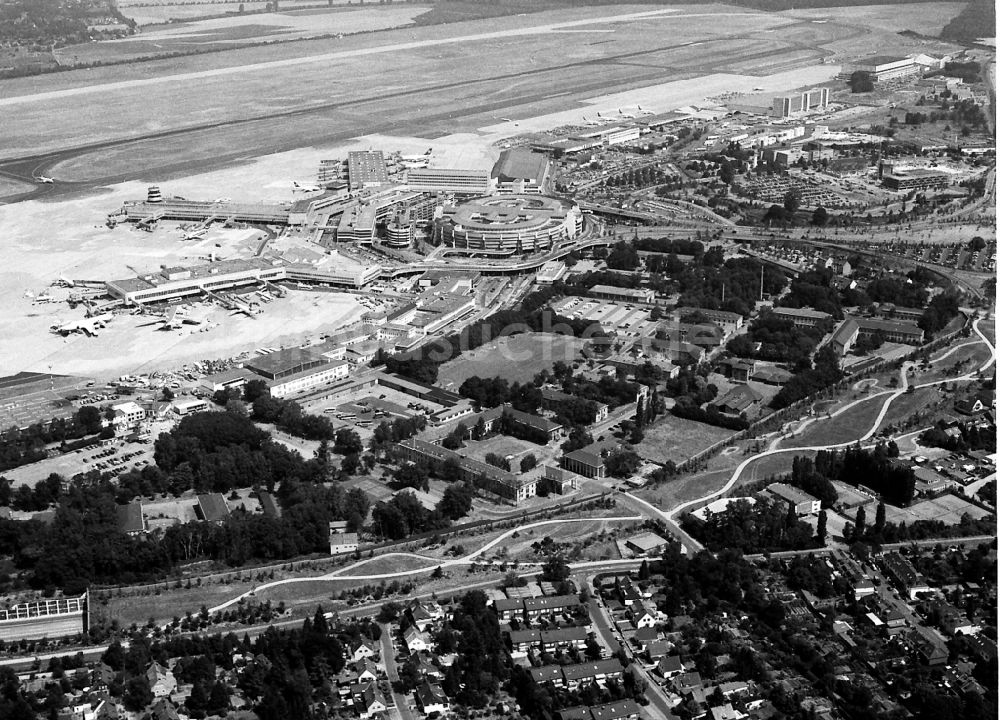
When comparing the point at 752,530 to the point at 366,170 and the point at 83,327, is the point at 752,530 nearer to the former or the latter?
the point at 83,327

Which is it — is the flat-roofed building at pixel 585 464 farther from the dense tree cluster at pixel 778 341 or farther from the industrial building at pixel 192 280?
the industrial building at pixel 192 280

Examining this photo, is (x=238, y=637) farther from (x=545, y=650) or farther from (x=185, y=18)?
(x=185, y=18)

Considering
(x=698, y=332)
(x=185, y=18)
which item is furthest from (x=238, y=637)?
(x=185, y=18)

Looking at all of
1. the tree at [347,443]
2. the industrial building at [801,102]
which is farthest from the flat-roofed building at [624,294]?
the industrial building at [801,102]

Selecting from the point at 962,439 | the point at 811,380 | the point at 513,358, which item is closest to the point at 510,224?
the point at 513,358

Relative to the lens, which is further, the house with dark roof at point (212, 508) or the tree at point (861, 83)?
the tree at point (861, 83)
